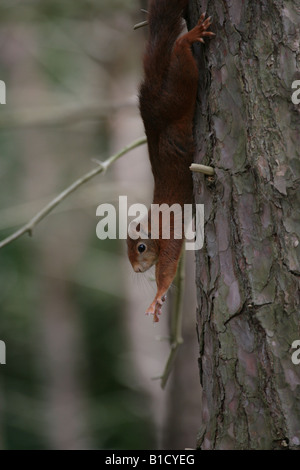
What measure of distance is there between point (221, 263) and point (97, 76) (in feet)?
24.6

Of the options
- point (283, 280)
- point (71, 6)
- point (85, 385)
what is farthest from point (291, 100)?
point (85, 385)

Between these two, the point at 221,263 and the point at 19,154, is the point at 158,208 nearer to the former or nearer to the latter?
the point at 221,263

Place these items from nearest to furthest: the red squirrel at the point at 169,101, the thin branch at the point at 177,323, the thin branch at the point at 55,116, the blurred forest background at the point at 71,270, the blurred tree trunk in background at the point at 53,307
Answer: the red squirrel at the point at 169,101 → the thin branch at the point at 177,323 → the thin branch at the point at 55,116 → the blurred forest background at the point at 71,270 → the blurred tree trunk in background at the point at 53,307

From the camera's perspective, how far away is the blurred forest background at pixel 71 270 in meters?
6.28

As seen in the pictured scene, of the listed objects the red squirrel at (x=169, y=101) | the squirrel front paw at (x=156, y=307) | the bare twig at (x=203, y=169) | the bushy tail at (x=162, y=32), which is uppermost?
the bushy tail at (x=162, y=32)

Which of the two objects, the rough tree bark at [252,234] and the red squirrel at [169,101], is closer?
the rough tree bark at [252,234]

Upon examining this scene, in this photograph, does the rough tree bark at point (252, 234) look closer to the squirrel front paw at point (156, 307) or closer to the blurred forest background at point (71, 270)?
the squirrel front paw at point (156, 307)

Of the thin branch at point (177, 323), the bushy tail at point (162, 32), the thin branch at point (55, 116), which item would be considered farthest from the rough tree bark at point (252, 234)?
the thin branch at point (55, 116)

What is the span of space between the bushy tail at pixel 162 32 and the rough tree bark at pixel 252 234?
0.26 meters

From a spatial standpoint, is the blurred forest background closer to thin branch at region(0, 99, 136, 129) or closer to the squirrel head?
thin branch at region(0, 99, 136, 129)

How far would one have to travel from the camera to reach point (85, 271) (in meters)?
8.62

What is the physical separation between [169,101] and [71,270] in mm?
6796

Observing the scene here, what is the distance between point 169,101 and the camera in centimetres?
213

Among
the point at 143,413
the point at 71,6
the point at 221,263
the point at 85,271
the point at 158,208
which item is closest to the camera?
the point at 221,263
